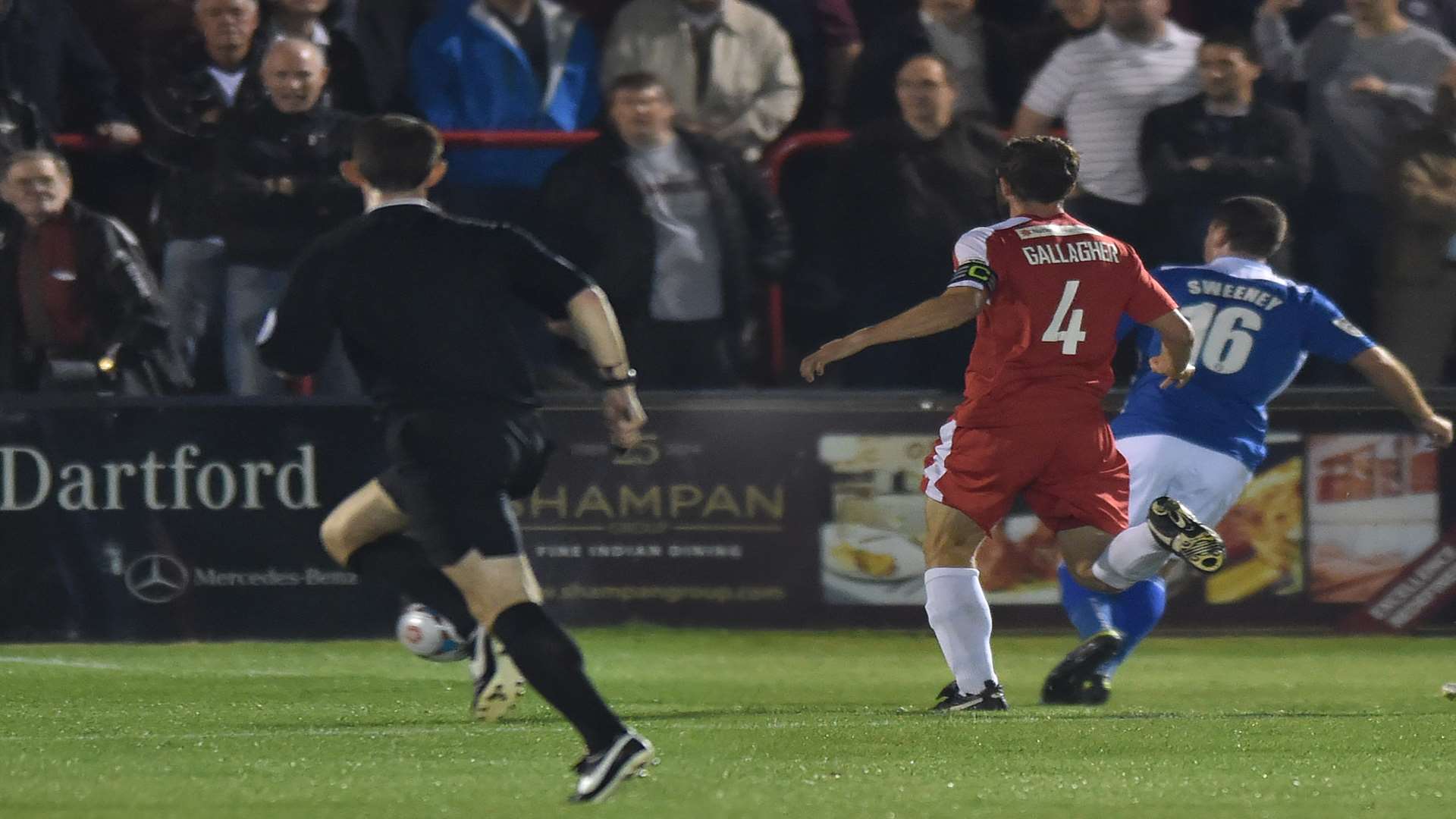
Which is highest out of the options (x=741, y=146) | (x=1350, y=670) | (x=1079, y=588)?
(x=741, y=146)

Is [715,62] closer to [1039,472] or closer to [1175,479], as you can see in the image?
[1175,479]

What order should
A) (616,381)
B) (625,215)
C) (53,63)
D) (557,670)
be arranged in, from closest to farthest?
(557,670)
(616,381)
(625,215)
(53,63)

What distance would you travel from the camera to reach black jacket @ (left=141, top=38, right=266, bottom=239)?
10.4m

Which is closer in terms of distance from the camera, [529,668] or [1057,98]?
[529,668]

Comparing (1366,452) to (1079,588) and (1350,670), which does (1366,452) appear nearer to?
(1350,670)

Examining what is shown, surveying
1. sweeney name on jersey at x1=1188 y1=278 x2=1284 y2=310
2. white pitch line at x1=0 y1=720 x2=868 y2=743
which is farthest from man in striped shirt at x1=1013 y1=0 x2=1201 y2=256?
white pitch line at x1=0 y1=720 x2=868 y2=743

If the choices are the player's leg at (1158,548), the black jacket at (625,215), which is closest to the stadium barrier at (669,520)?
the black jacket at (625,215)

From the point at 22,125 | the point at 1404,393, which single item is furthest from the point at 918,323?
the point at 22,125

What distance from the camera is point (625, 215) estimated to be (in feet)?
34.0

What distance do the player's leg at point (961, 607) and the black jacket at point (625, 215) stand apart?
331cm

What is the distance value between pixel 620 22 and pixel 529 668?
5.90 m

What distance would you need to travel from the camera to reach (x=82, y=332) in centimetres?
1034

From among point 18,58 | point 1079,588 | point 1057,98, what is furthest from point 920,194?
point 18,58

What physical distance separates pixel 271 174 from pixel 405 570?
3.82 m
